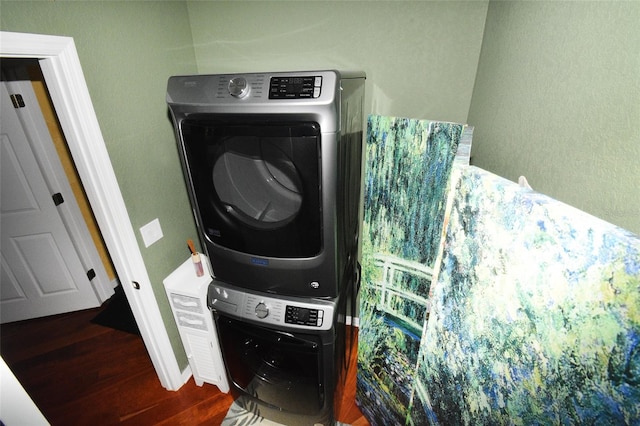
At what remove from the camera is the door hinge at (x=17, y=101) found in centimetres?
189

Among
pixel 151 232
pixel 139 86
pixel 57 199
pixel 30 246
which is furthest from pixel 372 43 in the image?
pixel 30 246

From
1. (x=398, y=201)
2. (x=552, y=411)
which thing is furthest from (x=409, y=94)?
(x=552, y=411)

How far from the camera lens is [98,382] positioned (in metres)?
1.86

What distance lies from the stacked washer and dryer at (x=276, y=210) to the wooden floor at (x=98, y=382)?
509mm

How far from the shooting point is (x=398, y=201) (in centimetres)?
110

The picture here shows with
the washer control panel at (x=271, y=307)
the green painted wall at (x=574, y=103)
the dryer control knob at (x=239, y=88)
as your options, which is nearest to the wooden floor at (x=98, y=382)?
the washer control panel at (x=271, y=307)

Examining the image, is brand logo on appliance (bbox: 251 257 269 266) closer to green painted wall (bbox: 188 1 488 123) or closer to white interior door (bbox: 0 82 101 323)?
green painted wall (bbox: 188 1 488 123)

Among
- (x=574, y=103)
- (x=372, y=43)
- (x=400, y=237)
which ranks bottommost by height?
(x=400, y=237)

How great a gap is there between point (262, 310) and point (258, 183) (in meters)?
0.55

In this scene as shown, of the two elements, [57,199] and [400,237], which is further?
[57,199]

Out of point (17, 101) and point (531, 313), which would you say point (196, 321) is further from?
point (17, 101)

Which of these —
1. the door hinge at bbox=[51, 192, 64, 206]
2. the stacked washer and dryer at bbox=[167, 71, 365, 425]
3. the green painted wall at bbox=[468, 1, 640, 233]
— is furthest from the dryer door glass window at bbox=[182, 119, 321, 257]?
the door hinge at bbox=[51, 192, 64, 206]

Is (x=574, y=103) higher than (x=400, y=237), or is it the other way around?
(x=574, y=103)

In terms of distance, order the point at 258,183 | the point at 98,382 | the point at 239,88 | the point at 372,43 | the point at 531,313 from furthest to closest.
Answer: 1. the point at 98,382
2. the point at 372,43
3. the point at 258,183
4. the point at 239,88
5. the point at 531,313
